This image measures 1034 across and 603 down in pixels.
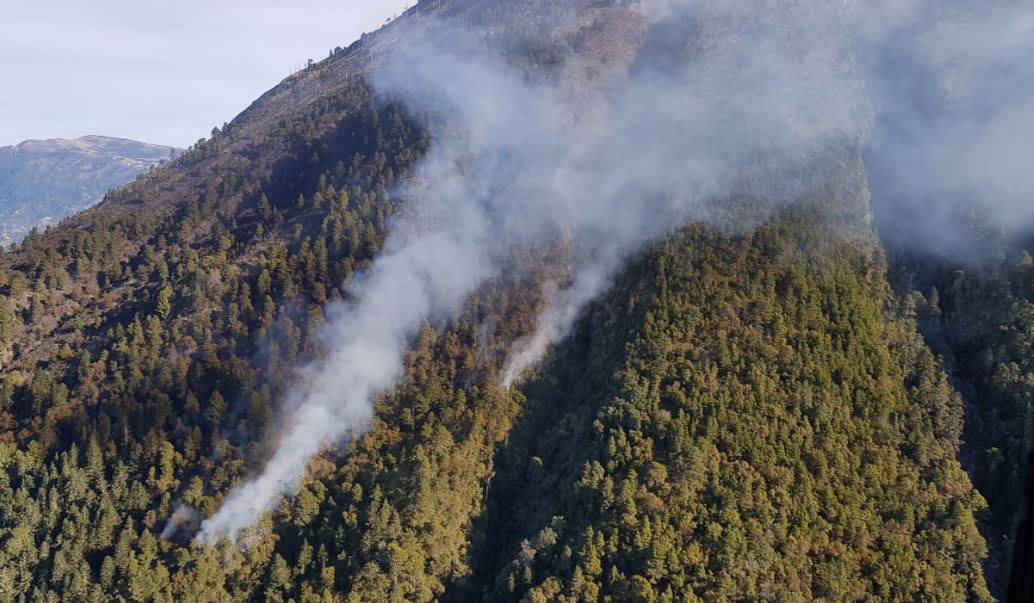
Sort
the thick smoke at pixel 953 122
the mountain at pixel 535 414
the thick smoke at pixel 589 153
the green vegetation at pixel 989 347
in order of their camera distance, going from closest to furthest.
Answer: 1. the mountain at pixel 535 414
2. the green vegetation at pixel 989 347
3. the thick smoke at pixel 589 153
4. the thick smoke at pixel 953 122

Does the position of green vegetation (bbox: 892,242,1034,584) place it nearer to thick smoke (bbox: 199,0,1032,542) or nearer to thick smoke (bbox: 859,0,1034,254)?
thick smoke (bbox: 859,0,1034,254)

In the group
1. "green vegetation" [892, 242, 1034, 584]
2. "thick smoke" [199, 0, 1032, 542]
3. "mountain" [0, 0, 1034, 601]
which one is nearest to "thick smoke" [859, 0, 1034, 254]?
"thick smoke" [199, 0, 1032, 542]

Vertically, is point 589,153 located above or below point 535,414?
above

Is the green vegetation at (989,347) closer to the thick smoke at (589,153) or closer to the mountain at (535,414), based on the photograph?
the mountain at (535,414)

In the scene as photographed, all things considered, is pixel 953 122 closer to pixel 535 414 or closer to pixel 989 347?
pixel 989 347

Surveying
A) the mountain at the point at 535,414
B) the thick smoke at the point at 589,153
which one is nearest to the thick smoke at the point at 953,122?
the thick smoke at the point at 589,153

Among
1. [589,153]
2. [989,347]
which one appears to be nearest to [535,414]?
[589,153]
